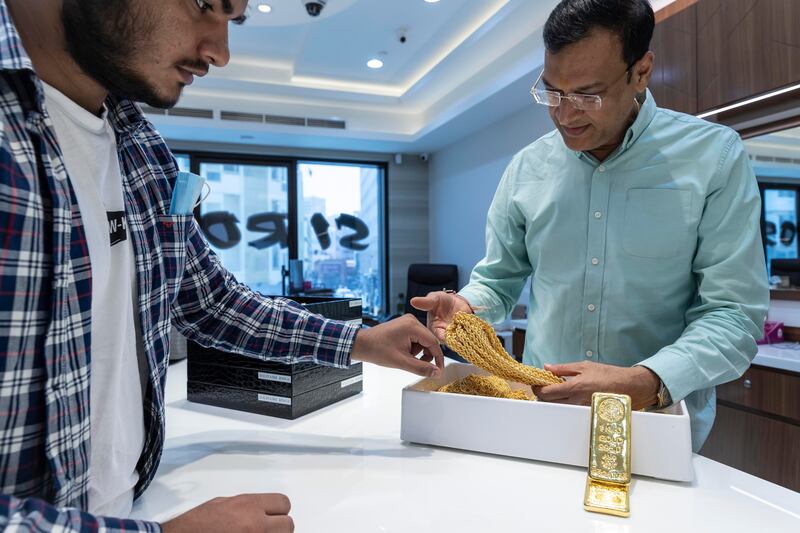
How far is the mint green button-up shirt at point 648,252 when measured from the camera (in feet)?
3.55

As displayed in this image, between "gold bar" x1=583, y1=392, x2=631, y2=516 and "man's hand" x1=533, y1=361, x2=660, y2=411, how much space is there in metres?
0.06

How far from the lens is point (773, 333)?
2645 mm

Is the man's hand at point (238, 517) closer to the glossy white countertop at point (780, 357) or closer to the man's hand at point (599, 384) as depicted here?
the man's hand at point (599, 384)

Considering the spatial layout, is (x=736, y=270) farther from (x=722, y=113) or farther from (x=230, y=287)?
(x=722, y=113)

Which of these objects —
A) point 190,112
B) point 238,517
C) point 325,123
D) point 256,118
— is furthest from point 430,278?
point 238,517

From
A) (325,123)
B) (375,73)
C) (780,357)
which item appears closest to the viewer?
(780,357)

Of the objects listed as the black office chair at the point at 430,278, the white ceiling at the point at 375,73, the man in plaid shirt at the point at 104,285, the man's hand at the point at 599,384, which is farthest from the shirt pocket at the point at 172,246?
the black office chair at the point at 430,278

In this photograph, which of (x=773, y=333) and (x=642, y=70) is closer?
(x=642, y=70)

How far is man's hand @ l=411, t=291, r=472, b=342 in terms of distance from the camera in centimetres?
116

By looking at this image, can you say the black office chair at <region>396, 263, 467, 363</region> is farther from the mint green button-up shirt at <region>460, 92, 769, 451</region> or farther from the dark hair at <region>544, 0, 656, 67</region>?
the dark hair at <region>544, 0, 656, 67</region>

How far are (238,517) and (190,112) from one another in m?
5.69

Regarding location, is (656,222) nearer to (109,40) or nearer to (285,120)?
(109,40)

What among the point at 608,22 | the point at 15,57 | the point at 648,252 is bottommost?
the point at 648,252

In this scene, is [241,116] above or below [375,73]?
below
